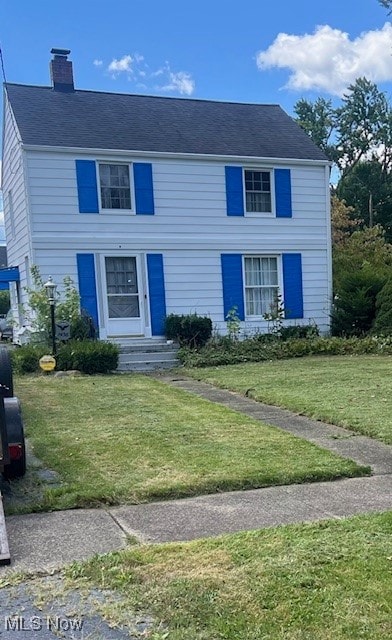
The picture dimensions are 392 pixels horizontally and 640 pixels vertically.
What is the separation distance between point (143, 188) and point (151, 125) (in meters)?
2.21

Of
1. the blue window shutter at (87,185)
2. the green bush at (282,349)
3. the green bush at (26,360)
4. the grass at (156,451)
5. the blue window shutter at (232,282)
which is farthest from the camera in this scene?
the blue window shutter at (232,282)

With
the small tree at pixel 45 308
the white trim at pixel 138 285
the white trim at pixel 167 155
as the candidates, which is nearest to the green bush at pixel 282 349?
the white trim at pixel 138 285

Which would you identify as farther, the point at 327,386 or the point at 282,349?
the point at 282,349

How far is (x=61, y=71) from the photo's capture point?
1470cm

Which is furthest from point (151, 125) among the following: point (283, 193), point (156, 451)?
point (156, 451)

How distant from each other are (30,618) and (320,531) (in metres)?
1.63

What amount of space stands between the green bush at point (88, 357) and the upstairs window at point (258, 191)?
19.0ft

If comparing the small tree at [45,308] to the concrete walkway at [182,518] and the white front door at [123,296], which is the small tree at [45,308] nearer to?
the white front door at [123,296]

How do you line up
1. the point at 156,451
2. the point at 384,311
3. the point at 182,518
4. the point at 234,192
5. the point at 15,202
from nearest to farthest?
the point at 182,518 < the point at 156,451 < the point at 384,311 < the point at 234,192 < the point at 15,202

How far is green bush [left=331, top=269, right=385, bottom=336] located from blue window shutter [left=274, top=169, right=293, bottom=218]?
2.34m

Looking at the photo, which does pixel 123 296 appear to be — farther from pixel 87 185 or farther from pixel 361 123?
pixel 361 123

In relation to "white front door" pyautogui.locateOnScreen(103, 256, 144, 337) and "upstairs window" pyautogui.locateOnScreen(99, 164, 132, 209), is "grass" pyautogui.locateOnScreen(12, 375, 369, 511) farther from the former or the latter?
"upstairs window" pyautogui.locateOnScreen(99, 164, 132, 209)

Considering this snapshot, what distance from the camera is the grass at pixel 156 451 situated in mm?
3949

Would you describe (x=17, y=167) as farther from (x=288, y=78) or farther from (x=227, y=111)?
(x=288, y=78)
